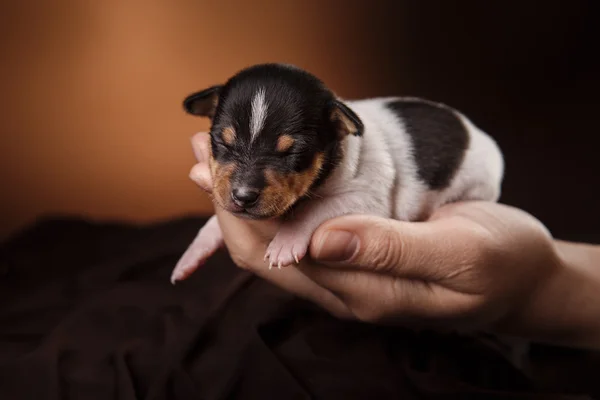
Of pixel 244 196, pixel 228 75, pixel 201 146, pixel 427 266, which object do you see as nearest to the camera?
pixel 244 196

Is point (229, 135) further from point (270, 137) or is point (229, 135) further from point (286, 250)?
point (286, 250)

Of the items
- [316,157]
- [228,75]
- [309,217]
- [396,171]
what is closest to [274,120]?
[316,157]

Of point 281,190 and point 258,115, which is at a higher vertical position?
point 258,115

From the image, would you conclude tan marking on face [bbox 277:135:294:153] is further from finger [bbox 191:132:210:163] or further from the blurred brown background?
the blurred brown background

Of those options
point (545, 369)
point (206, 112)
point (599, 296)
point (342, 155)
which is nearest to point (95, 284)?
point (206, 112)

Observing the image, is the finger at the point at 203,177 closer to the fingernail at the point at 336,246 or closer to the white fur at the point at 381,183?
the white fur at the point at 381,183

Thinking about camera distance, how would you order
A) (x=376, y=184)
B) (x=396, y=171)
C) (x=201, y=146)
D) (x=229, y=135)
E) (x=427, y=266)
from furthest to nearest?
(x=201, y=146) < (x=396, y=171) < (x=376, y=184) < (x=427, y=266) < (x=229, y=135)

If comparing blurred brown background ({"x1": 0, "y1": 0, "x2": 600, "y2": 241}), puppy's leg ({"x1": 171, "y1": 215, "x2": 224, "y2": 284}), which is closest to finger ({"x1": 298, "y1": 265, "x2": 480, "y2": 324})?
puppy's leg ({"x1": 171, "y1": 215, "x2": 224, "y2": 284})

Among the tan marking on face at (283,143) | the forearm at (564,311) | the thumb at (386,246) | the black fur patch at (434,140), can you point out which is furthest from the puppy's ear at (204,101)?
the forearm at (564,311)

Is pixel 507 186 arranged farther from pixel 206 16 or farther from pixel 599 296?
pixel 206 16
